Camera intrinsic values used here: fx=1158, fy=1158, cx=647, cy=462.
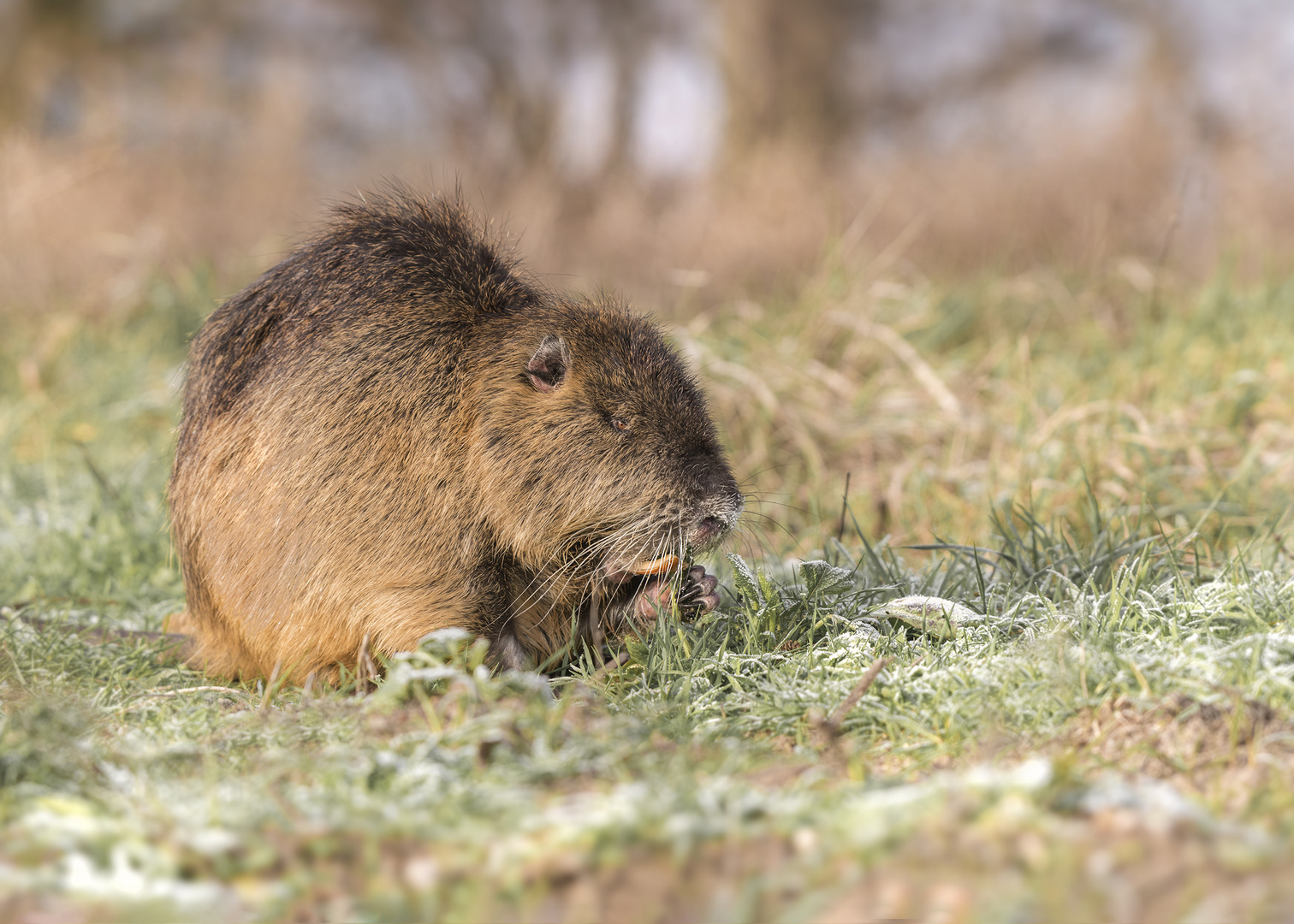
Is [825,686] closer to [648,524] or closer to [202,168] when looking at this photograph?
[648,524]

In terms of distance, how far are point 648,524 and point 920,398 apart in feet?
8.58

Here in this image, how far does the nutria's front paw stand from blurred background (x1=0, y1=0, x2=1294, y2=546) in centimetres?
109

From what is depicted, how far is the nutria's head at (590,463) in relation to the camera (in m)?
2.62

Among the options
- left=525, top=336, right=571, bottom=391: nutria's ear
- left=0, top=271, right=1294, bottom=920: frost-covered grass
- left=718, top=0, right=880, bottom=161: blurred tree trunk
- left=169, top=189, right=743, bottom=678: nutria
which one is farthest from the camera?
left=718, top=0, right=880, bottom=161: blurred tree trunk

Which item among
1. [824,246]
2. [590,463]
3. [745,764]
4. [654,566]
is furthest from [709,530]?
[824,246]

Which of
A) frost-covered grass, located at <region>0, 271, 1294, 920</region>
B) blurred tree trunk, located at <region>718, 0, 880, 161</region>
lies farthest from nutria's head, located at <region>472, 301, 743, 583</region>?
blurred tree trunk, located at <region>718, 0, 880, 161</region>

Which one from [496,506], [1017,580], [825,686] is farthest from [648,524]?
[1017,580]

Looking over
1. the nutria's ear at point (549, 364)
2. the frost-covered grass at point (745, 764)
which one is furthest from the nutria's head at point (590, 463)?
the frost-covered grass at point (745, 764)

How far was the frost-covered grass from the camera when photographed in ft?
5.21

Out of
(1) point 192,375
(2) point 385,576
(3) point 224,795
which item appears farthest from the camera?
(1) point 192,375

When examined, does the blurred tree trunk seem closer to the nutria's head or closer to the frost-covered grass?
the frost-covered grass

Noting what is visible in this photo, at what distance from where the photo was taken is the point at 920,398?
16.2 feet

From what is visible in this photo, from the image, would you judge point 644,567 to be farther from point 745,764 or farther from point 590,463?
point 745,764

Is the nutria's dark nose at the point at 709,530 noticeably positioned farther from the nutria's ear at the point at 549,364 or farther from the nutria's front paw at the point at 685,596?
the nutria's ear at the point at 549,364
